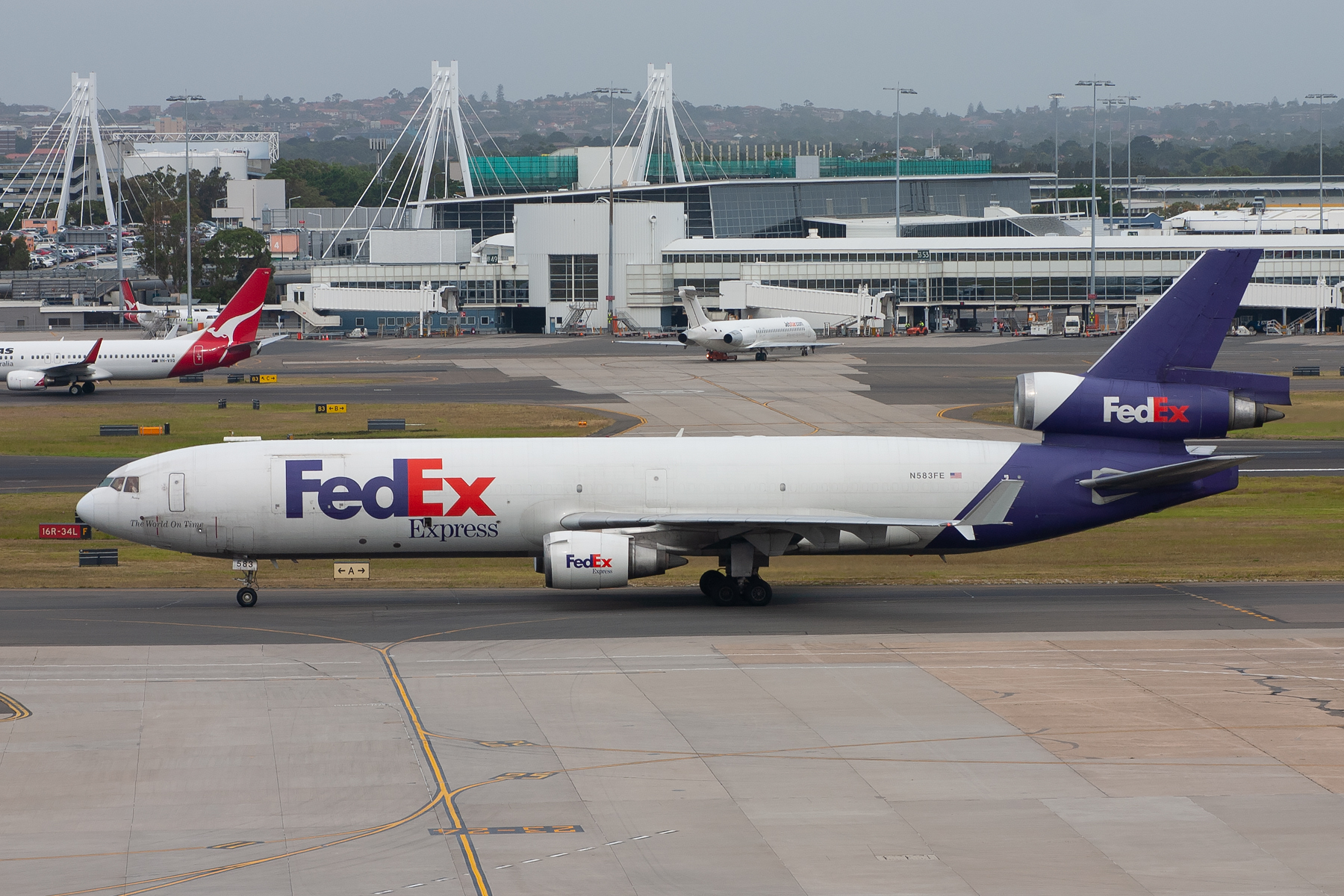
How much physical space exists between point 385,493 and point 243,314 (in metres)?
68.2

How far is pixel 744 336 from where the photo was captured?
13112 centimetres

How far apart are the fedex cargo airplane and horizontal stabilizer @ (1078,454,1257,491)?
0.06 meters

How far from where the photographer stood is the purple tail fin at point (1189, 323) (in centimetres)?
4062

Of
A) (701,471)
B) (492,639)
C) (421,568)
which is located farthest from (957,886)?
(421,568)

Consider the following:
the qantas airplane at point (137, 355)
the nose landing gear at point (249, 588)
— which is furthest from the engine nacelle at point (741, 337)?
the nose landing gear at point (249, 588)

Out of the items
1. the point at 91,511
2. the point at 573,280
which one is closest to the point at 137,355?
the point at 91,511

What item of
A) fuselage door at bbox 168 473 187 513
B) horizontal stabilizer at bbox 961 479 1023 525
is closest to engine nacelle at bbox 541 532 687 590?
horizontal stabilizer at bbox 961 479 1023 525

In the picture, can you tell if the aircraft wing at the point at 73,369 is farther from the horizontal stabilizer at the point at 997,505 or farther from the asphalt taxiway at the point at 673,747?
the horizontal stabilizer at the point at 997,505

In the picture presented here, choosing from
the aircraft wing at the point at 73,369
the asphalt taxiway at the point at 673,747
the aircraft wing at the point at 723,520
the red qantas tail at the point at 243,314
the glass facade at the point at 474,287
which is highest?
the glass facade at the point at 474,287

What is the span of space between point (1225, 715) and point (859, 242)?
159020 millimetres

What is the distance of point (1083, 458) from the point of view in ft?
134

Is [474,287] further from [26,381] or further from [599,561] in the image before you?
[599,561]

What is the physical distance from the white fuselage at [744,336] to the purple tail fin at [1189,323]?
296 feet

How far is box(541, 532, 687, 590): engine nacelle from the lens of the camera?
127 ft
